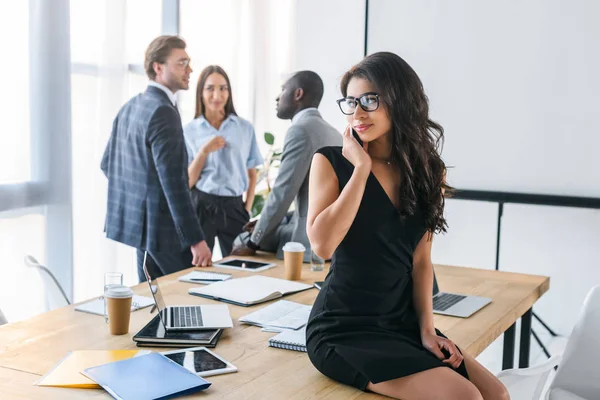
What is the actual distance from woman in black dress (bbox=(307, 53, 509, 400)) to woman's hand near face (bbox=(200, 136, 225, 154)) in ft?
7.52

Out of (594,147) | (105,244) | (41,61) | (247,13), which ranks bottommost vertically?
(105,244)

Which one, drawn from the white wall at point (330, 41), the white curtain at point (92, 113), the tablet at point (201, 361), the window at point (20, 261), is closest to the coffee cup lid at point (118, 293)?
the tablet at point (201, 361)

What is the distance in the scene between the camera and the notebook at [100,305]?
1.99m

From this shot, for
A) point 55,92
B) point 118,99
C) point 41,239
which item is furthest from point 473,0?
point 41,239

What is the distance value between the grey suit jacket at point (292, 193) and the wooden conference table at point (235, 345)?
1.32 ft

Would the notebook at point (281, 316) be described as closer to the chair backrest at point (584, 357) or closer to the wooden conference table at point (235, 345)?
the wooden conference table at point (235, 345)

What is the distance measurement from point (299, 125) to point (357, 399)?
5.48 ft

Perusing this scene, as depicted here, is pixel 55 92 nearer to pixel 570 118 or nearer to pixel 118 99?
pixel 118 99

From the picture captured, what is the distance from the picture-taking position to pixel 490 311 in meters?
2.12

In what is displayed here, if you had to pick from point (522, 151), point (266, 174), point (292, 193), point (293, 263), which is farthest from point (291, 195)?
point (266, 174)

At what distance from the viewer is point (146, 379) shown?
143cm

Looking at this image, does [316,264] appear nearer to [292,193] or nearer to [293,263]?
[293,263]

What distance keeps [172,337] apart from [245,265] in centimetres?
95

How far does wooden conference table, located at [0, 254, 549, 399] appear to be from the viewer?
1436 millimetres
